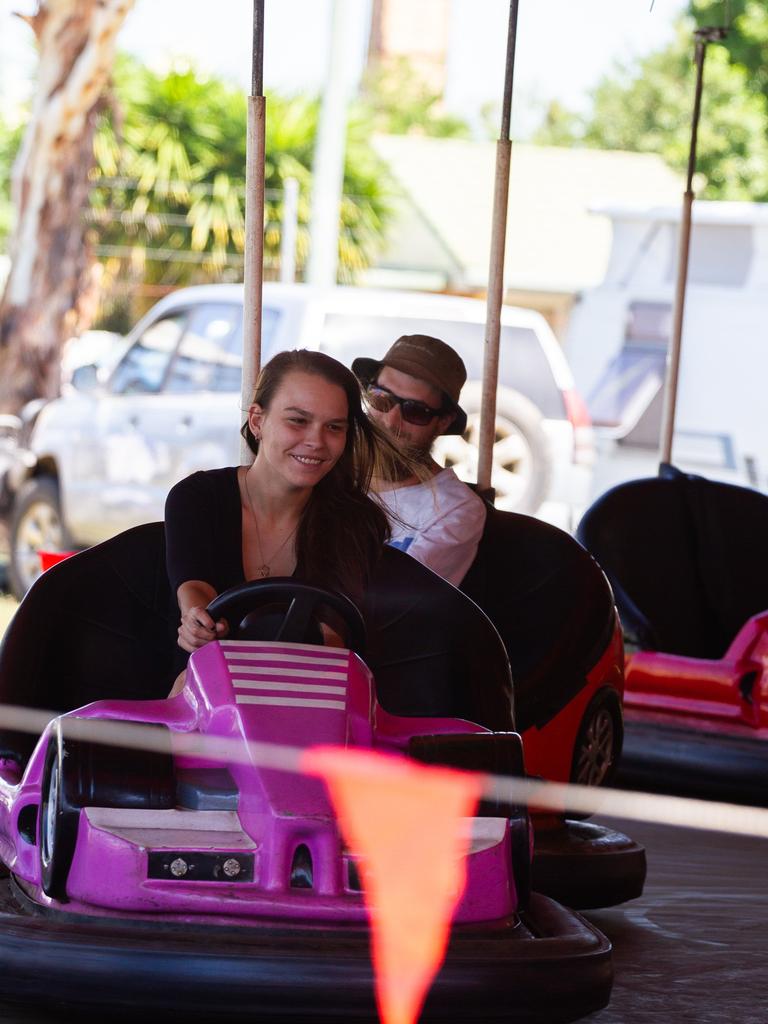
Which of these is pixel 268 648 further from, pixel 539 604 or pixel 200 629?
pixel 539 604

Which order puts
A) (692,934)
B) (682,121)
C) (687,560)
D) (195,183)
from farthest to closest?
(682,121) → (195,183) → (687,560) → (692,934)

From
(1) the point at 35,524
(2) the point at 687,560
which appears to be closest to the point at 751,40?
(1) the point at 35,524

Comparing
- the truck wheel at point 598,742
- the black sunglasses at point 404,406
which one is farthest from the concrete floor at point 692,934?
the black sunglasses at point 404,406

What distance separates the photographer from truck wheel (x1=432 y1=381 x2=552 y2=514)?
9.05 metres

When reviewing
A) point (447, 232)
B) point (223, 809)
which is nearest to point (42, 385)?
point (223, 809)

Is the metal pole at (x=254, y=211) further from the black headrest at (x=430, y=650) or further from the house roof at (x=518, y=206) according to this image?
the house roof at (x=518, y=206)

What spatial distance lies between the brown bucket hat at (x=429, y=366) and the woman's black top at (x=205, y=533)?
711 mm

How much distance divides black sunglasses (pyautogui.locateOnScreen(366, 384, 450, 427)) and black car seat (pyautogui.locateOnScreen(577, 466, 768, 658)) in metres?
1.83

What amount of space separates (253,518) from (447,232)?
2346 centimetres

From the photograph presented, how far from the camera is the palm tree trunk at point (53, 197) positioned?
12.7m

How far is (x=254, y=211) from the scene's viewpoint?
4.10m

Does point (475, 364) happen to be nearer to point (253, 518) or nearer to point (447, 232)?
point (253, 518)

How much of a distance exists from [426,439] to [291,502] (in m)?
0.69

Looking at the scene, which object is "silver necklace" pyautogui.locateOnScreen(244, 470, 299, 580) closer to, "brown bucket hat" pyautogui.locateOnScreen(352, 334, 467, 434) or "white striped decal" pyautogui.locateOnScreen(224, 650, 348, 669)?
"white striped decal" pyautogui.locateOnScreen(224, 650, 348, 669)
